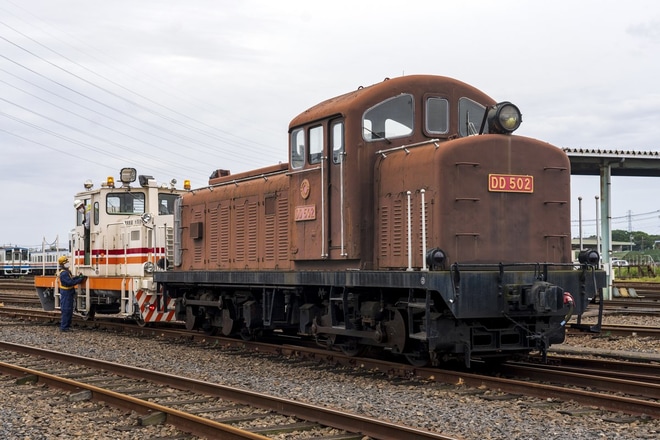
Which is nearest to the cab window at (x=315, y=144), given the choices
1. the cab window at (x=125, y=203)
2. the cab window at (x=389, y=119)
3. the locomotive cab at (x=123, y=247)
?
the cab window at (x=389, y=119)

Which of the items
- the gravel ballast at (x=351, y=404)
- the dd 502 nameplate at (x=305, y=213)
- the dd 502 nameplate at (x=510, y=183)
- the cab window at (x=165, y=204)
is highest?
the cab window at (x=165, y=204)

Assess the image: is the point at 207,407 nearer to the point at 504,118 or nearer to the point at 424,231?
the point at 424,231

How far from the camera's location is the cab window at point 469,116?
10.3 meters

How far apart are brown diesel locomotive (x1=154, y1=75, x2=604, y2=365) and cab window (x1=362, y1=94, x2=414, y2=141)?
0.02m

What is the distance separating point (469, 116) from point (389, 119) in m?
1.10

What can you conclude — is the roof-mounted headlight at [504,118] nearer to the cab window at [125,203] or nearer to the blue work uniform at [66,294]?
the blue work uniform at [66,294]

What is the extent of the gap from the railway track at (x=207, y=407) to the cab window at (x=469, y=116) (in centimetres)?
465

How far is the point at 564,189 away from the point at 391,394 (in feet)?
11.6

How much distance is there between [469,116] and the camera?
10.3m

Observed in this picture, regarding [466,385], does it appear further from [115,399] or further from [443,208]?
[115,399]

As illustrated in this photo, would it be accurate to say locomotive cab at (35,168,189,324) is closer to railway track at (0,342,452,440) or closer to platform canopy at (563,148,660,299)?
railway track at (0,342,452,440)

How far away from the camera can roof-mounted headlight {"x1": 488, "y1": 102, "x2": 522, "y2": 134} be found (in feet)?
30.7

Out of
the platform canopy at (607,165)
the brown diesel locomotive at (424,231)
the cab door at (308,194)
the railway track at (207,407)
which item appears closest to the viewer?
the railway track at (207,407)

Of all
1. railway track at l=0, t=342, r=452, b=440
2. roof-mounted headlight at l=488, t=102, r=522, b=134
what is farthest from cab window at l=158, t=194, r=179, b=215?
roof-mounted headlight at l=488, t=102, r=522, b=134
